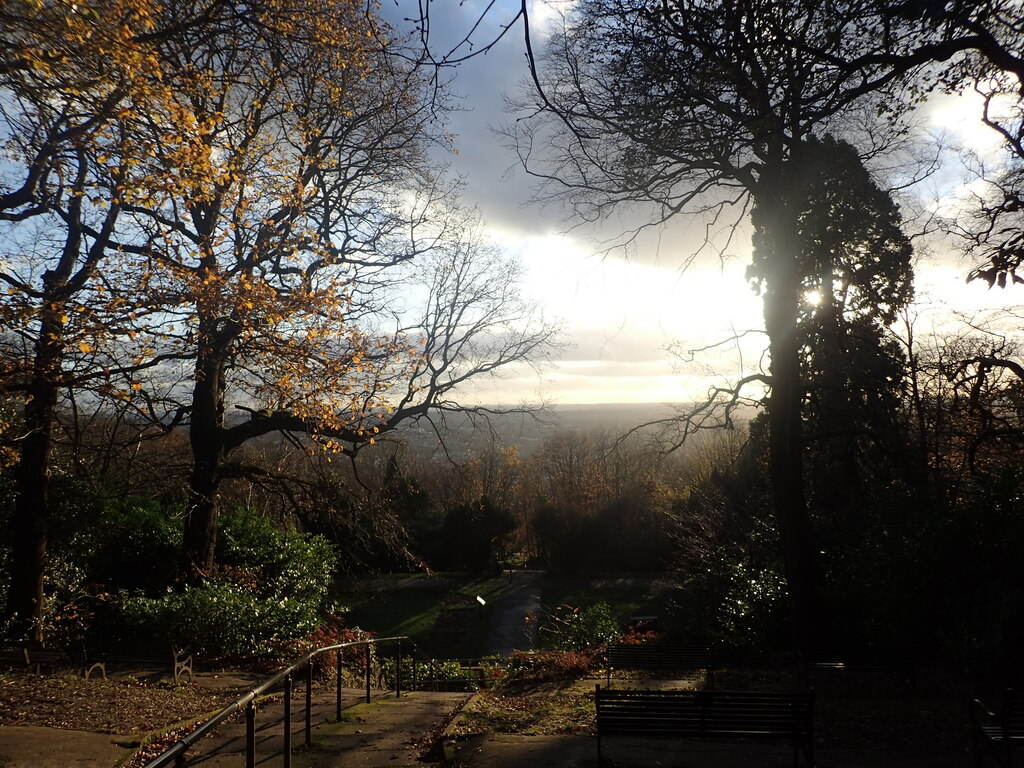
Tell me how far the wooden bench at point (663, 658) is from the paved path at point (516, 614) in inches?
394

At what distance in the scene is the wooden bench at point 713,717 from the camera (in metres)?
6.26

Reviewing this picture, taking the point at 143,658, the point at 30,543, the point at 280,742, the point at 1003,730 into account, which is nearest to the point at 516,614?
the point at 143,658

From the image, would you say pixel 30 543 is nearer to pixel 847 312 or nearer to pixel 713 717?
pixel 713 717

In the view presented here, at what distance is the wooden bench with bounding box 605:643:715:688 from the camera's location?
34.6ft

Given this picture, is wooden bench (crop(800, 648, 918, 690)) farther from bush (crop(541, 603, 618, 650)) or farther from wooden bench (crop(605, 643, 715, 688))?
bush (crop(541, 603, 618, 650))

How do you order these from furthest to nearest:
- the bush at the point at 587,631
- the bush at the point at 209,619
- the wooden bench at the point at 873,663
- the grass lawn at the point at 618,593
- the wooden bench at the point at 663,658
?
the grass lawn at the point at 618,593, the bush at the point at 587,631, the bush at the point at 209,619, the wooden bench at the point at 663,658, the wooden bench at the point at 873,663

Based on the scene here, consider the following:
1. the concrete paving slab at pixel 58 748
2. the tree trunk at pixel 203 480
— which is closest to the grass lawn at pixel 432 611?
the tree trunk at pixel 203 480

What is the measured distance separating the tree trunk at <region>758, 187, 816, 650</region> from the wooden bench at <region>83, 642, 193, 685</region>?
1023cm

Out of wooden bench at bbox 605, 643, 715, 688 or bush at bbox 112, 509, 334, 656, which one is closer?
wooden bench at bbox 605, 643, 715, 688

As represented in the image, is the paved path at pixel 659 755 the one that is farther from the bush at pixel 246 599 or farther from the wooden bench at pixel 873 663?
the bush at pixel 246 599

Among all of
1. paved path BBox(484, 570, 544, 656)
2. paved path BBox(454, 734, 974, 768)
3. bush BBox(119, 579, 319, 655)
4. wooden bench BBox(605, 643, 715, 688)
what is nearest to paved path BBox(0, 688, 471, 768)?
paved path BBox(454, 734, 974, 768)

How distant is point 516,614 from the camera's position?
1144 inches

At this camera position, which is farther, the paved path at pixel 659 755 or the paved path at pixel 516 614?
the paved path at pixel 516 614

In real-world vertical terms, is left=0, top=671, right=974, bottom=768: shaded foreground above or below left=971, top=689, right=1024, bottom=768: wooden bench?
below
